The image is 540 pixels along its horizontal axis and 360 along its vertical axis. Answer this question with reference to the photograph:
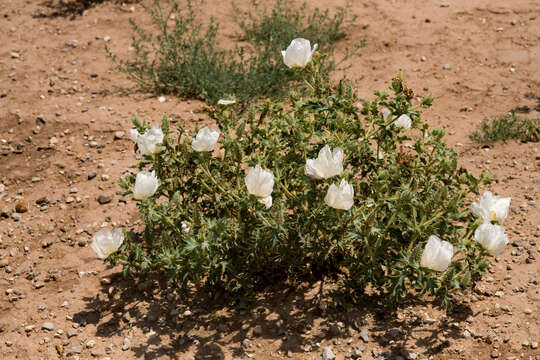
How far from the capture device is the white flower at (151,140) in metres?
2.50

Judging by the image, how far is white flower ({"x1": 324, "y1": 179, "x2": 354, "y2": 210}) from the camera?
7.23 ft

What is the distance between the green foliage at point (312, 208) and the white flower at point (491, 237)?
0.19ft

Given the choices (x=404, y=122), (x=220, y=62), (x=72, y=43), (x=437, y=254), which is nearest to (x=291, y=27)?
(x=220, y=62)

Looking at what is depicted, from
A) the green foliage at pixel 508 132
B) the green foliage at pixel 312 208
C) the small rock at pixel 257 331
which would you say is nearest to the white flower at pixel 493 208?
the green foliage at pixel 312 208

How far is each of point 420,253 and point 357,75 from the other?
304 cm

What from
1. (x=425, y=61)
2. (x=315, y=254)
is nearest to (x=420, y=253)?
(x=315, y=254)

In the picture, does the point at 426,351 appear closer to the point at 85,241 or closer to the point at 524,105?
the point at 85,241

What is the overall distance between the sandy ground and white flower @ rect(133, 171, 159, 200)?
0.80 metres

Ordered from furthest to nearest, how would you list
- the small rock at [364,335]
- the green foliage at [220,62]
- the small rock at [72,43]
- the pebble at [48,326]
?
1. the small rock at [72,43]
2. the green foliage at [220,62]
3. the pebble at [48,326]
4. the small rock at [364,335]

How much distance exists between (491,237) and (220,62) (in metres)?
3.05

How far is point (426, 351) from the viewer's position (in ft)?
8.59

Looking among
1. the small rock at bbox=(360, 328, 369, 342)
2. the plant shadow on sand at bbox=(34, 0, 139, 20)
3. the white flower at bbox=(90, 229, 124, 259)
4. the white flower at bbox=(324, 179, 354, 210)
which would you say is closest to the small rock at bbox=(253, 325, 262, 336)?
the small rock at bbox=(360, 328, 369, 342)

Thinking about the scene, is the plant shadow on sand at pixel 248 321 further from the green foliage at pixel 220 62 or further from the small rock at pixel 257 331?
the green foliage at pixel 220 62

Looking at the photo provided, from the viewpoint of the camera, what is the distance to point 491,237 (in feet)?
7.63
